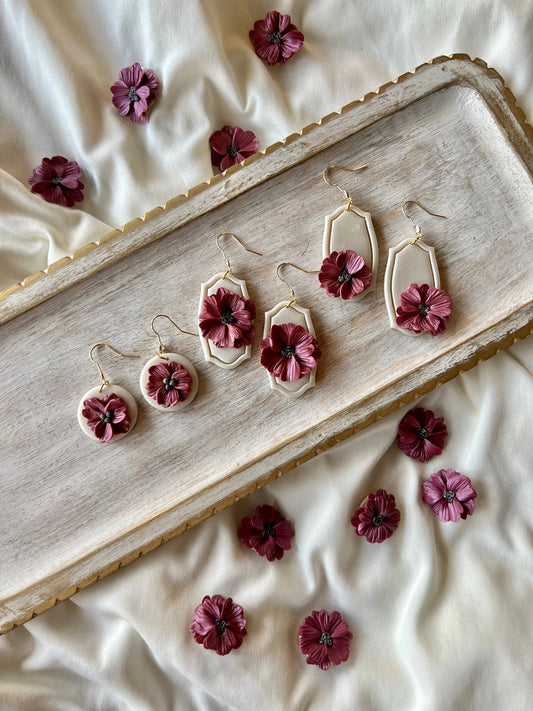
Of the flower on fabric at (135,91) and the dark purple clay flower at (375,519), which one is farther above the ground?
the flower on fabric at (135,91)

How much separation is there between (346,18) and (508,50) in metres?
0.19

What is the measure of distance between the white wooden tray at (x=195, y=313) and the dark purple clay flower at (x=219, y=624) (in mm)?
116

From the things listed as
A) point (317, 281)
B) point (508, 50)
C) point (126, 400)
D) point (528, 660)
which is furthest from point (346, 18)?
point (528, 660)

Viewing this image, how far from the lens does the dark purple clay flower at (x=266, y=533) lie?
689 mm

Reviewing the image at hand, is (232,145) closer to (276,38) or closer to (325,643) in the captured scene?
(276,38)

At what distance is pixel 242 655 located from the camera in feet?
2.23

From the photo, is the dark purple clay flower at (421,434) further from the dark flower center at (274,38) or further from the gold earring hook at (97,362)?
the dark flower center at (274,38)

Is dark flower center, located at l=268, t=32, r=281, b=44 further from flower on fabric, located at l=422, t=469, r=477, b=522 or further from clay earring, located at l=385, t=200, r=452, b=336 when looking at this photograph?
flower on fabric, located at l=422, t=469, r=477, b=522

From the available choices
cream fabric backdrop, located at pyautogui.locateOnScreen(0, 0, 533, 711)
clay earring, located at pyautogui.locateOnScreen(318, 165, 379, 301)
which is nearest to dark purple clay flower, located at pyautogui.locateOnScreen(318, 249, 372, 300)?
clay earring, located at pyautogui.locateOnScreen(318, 165, 379, 301)

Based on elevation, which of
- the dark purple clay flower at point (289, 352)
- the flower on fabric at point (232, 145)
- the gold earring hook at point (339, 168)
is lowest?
the dark purple clay flower at point (289, 352)

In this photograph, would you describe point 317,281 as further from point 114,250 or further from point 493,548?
point 493,548

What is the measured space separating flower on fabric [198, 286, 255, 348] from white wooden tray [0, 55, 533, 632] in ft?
0.08

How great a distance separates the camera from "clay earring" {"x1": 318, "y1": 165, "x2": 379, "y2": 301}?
66 centimetres

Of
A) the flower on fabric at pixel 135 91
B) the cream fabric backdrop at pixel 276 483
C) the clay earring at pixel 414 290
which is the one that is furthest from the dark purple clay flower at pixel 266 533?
the flower on fabric at pixel 135 91
